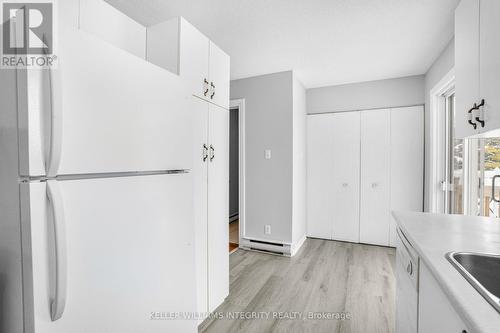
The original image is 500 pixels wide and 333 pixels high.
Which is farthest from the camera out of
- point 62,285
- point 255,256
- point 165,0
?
point 255,256

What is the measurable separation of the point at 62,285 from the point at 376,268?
298cm

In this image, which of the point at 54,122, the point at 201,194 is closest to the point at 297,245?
the point at 201,194

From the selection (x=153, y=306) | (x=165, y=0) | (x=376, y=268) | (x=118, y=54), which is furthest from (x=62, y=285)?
(x=376, y=268)

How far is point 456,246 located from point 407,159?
2.62 m

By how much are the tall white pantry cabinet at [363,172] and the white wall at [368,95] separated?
99mm

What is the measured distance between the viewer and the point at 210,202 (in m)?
1.94

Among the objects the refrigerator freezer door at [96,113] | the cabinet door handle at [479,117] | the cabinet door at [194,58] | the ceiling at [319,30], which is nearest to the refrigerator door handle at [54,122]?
the refrigerator freezer door at [96,113]

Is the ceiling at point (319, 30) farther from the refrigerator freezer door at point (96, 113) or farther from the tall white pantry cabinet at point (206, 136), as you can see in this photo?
the refrigerator freezer door at point (96, 113)

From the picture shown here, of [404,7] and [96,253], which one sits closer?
[96,253]

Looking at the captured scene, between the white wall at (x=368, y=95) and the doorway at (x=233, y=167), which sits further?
the doorway at (x=233, y=167)

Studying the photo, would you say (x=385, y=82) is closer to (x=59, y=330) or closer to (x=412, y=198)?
(x=412, y=198)

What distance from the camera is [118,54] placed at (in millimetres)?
1014

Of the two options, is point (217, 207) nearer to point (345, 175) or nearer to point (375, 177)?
point (345, 175)

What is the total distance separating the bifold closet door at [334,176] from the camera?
362cm
